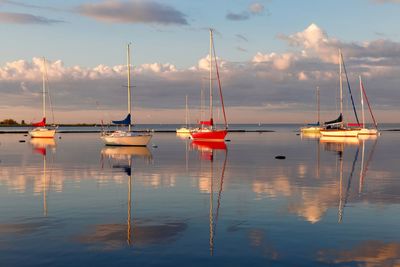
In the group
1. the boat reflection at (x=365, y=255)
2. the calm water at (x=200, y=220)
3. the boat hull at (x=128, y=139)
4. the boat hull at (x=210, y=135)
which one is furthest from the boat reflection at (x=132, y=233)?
the boat hull at (x=210, y=135)

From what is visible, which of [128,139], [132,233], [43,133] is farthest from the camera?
[43,133]

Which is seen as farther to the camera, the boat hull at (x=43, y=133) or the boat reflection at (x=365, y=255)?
the boat hull at (x=43, y=133)

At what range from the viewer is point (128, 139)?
74.6 meters

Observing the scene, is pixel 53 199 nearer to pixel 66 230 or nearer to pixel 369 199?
pixel 66 230

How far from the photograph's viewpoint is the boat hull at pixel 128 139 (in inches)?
2923

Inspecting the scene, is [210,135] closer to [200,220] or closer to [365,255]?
[200,220]

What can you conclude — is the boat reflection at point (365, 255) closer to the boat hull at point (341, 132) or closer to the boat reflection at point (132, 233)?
the boat reflection at point (132, 233)

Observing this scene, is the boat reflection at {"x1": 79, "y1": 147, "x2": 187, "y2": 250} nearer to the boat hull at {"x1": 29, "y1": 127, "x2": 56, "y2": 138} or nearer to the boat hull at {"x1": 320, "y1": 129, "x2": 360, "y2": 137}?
the boat hull at {"x1": 29, "y1": 127, "x2": 56, "y2": 138}

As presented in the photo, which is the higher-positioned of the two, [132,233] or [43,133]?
[43,133]

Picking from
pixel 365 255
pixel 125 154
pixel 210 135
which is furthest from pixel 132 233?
pixel 210 135

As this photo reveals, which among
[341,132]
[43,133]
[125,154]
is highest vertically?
[43,133]

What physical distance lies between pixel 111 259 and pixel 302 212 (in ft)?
31.8

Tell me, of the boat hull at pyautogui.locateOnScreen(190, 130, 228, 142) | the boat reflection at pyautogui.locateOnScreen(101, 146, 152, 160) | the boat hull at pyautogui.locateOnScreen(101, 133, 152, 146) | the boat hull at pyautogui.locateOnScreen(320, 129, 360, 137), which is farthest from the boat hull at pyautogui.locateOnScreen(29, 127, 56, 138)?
the boat hull at pyautogui.locateOnScreen(320, 129, 360, 137)

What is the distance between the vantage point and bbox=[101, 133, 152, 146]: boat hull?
74250mm
